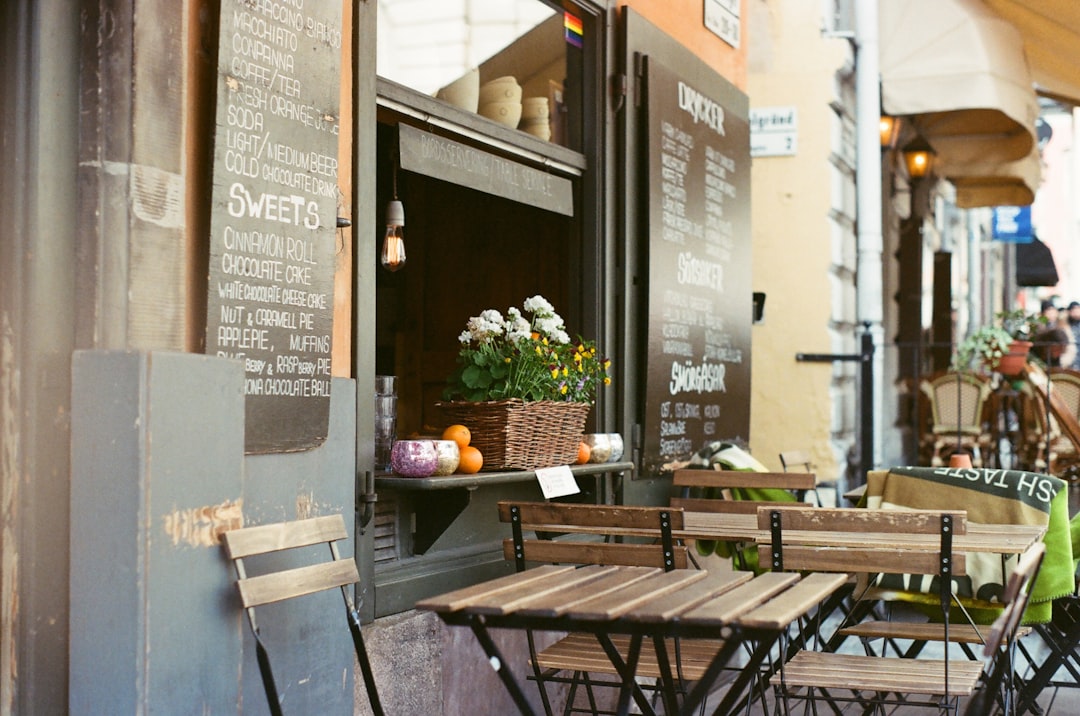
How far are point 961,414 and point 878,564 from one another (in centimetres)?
768

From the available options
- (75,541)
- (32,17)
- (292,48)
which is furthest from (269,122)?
(75,541)

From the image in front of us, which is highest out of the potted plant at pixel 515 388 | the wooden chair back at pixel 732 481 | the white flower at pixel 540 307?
the white flower at pixel 540 307

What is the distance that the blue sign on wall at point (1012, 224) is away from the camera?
20484 mm

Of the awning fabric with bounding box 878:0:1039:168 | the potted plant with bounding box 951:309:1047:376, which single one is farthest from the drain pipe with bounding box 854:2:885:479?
the potted plant with bounding box 951:309:1047:376

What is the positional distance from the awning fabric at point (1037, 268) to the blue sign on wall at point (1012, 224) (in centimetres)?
51

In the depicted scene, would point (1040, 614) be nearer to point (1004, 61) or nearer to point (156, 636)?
point (156, 636)

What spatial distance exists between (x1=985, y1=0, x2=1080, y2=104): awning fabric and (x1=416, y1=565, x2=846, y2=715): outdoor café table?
724 centimetres

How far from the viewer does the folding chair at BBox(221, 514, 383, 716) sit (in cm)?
318

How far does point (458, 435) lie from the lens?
4477mm

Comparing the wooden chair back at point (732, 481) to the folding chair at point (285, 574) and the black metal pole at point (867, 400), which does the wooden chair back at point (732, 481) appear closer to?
the folding chair at point (285, 574)

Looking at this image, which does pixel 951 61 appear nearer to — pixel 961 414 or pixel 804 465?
pixel 961 414

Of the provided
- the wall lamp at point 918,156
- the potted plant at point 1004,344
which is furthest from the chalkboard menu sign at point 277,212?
the wall lamp at point 918,156

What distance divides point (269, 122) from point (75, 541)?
1.28 meters

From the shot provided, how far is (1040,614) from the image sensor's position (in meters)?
4.26
